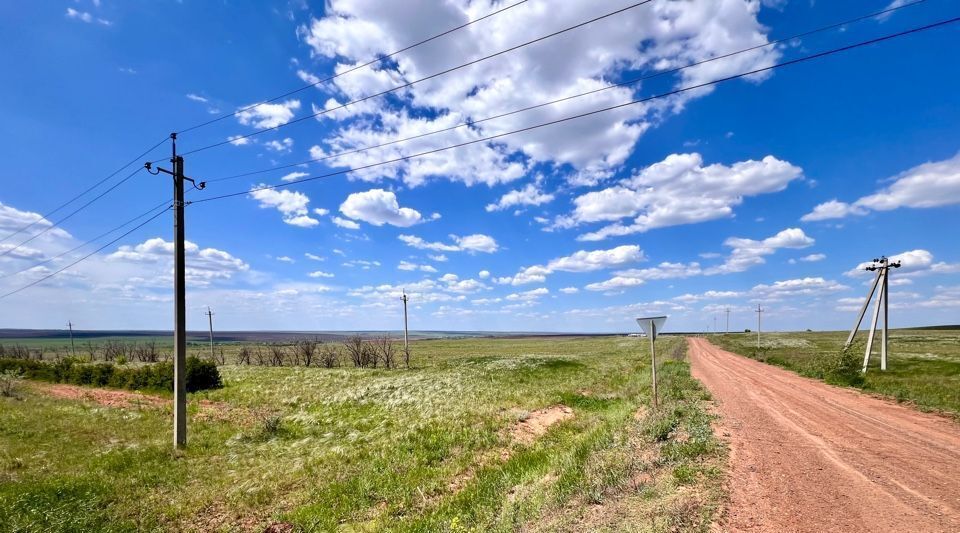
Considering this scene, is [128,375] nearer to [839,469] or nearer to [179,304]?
[179,304]

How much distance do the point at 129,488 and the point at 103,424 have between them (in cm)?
1398

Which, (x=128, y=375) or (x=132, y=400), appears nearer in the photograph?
(x=132, y=400)

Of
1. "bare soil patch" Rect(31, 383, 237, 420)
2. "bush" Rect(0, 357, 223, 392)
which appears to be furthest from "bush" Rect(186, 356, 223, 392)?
"bare soil patch" Rect(31, 383, 237, 420)

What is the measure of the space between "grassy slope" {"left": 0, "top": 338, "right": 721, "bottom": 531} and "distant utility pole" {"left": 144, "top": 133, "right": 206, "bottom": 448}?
1400 mm

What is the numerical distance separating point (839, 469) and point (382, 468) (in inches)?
492

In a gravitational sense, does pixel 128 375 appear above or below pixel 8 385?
below

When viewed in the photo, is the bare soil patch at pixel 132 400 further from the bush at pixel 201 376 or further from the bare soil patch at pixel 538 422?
the bare soil patch at pixel 538 422

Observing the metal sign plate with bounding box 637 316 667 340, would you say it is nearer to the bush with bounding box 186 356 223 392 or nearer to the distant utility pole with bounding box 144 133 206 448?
the distant utility pole with bounding box 144 133 206 448

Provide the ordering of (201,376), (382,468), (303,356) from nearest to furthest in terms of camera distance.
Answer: (382,468) < (201,376) < (303,356)

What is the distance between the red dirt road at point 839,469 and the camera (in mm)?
7020

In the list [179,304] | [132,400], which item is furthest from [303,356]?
[179,304]

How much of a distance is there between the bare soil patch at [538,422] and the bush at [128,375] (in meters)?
33.6

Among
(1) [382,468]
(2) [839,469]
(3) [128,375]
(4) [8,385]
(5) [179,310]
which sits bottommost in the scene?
(3) [128,375]

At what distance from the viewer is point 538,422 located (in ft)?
63.1
